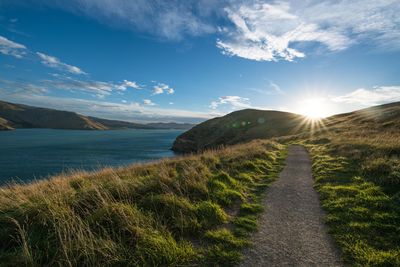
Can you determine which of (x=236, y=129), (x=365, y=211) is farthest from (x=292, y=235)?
(x=236, y=129)

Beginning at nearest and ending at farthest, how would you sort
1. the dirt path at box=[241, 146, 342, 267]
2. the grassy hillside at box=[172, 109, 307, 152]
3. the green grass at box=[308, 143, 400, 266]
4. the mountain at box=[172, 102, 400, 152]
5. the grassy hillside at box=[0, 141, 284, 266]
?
the grassy hillside at box=[0, 141, 284, 266] < the dirt path at box=[241, 146, 342, 267] < the green grass at box=[308, 143, 400, 266] < the mountain at box=[172, 102, 400, 152] < the grassy hillside at box=[172, 109, 307, 152]

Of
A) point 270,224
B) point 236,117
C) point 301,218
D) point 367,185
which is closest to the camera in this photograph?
point 270,224

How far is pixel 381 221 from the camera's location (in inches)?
230

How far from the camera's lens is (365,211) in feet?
21.3

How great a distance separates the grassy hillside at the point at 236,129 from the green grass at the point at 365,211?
206 ft

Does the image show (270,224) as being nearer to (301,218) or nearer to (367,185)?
(301,218)

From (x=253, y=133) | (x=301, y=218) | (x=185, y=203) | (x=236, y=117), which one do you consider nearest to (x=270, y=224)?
(x=301, y=218)

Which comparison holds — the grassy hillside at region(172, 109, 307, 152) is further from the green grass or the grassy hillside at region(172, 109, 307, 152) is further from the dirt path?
the dirt path

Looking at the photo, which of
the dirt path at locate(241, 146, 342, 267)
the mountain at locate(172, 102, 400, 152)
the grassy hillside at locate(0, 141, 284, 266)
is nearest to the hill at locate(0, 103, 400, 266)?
the grassy hillside at locate(0, 141, 284, 266)

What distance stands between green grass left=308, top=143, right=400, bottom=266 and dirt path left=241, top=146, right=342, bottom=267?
312 millimetres

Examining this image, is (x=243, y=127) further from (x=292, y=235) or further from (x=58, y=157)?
(x=292, y=235)

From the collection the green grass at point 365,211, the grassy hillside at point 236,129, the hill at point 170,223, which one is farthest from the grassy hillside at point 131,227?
the grassy hillside at point 236,129

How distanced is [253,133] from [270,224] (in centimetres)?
A: 7584

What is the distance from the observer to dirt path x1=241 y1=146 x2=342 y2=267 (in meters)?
4.43
